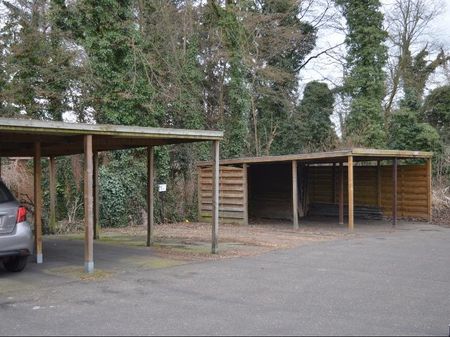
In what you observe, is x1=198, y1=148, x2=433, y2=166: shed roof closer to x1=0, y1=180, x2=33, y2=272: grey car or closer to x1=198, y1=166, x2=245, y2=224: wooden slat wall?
x1=198, y1=166, x2=245, y2=224: wooden slat wall

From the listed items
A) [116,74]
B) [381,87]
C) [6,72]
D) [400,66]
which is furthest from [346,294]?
[400,66]

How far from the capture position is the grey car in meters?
7.88

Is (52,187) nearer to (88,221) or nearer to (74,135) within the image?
(74,135)

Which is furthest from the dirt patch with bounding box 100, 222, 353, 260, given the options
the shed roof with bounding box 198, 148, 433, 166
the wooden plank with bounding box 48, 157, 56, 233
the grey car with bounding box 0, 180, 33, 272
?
the grey car with bounding box 0, 180, 33, 272

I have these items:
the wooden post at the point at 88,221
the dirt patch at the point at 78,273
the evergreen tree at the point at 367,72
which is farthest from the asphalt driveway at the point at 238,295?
the evergreen tree at the point at 367,72

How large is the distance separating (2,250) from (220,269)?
137 inches

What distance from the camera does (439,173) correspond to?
74.2 ft

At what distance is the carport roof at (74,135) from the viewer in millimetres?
7715

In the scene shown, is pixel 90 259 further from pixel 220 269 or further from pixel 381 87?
pixel 381 87

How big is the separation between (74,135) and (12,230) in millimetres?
1888

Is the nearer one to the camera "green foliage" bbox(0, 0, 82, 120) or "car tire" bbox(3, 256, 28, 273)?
"car tire" bbox(3, 256, 28, 273)

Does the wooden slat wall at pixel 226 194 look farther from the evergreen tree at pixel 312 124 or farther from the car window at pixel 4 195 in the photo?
the car window at pixel 4 195

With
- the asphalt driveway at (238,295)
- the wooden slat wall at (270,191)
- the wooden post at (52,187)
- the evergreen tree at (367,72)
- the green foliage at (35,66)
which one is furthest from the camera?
the evergreen tree at (367,72)

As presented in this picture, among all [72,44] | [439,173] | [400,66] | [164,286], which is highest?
[400,66]
